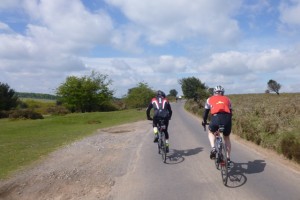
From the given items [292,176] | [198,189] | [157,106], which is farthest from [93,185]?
[292,176]

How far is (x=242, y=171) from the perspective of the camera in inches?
380

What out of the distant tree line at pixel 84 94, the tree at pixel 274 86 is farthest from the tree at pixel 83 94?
the tree at pixel 274 86

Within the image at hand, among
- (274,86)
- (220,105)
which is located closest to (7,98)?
(274,86)

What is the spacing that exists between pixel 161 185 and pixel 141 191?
1.95 ft

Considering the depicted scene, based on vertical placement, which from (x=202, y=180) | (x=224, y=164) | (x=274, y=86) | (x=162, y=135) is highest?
(x=274, y=86)

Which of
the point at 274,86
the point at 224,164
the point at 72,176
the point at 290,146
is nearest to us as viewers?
the point at 224,164

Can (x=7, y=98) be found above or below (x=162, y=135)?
above

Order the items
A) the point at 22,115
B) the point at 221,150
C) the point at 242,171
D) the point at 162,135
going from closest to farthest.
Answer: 1. the point at 221,150
2. the point at 242,171
3. the point at 162,135
4. the point at 22,115

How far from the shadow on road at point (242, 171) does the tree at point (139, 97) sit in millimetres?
72830

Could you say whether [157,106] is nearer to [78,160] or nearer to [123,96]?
[78,160]

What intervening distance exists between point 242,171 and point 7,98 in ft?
245

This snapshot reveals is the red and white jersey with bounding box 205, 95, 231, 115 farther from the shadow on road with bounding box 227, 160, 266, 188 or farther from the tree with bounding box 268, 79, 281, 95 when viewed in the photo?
the tree with bounding box 268, 79, 281, 95

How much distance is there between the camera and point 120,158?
12953 mm

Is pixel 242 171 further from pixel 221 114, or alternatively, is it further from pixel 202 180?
pixel 221 114
